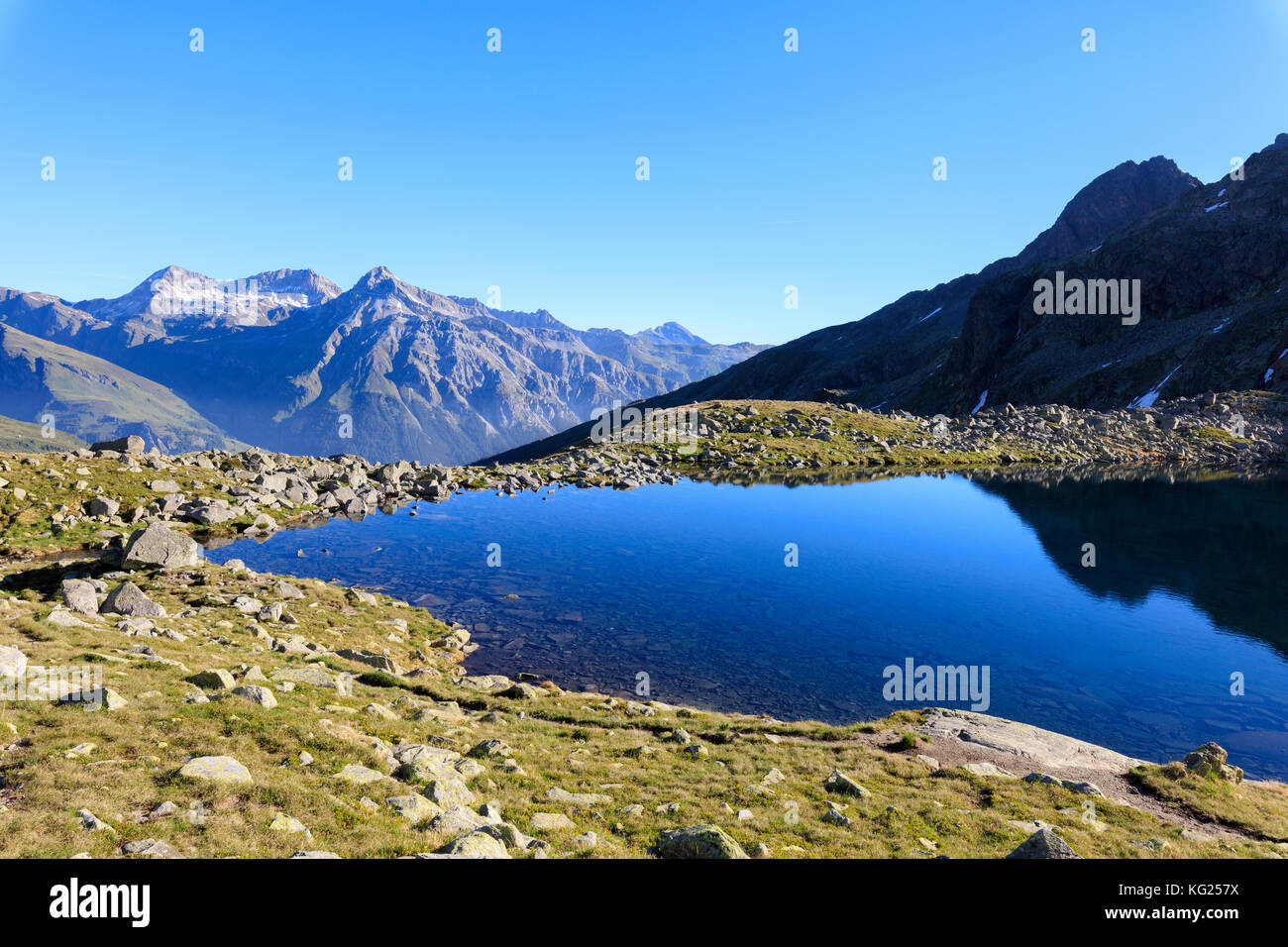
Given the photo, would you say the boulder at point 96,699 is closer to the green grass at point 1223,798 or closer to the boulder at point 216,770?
the boulder at point 216,770

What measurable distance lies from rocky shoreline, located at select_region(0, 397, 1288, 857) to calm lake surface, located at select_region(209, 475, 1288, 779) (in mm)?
4489

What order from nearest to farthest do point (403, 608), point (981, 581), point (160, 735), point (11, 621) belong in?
point (160, 735)
point (11, 621)
point (403, 608)
point (981, 581)

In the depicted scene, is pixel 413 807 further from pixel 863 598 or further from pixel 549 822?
pixel 863 598

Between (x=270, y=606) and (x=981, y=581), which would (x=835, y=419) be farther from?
(x=270, y=606)

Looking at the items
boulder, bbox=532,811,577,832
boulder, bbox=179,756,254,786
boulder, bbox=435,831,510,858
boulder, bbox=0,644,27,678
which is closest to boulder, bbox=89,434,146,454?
boulder, bbox=0,644,27,678

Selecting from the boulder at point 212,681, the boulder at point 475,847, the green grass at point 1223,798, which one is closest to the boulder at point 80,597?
the boulder at point 212,681

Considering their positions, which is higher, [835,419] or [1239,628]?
[835,419]

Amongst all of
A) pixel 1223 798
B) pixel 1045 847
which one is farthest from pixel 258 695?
pixel 1223 798

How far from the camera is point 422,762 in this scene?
A: 1502 centimetres

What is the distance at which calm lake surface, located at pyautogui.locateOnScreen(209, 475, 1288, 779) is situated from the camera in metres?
28.4

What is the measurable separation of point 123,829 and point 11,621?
1822 centimetres

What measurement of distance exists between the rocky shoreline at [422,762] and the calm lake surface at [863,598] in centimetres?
449
